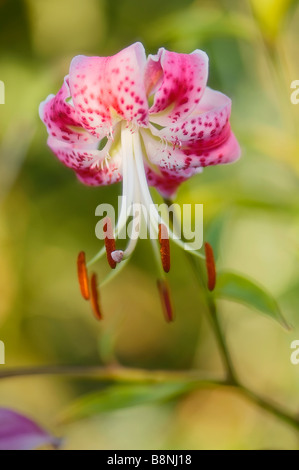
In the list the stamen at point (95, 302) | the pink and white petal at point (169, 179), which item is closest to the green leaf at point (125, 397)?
the stamen at point (95, 302)

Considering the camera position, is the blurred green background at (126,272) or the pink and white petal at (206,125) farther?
the blurred green background at (126,272)

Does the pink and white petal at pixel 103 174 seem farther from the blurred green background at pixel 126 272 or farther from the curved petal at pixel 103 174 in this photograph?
the blurred green background at pixel 126 272

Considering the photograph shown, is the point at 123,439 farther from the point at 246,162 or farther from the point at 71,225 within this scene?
the point at 246,162

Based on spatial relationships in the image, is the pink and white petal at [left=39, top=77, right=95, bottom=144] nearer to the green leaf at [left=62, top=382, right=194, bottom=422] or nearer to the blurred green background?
the green leaf at [left=62, top=382, right=194, bottom=422]

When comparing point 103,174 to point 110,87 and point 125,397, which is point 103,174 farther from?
point 125,397

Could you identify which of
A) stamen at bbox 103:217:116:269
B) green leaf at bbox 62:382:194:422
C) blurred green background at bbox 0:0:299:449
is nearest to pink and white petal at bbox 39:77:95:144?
stamen at bbox 103:217:116:269
